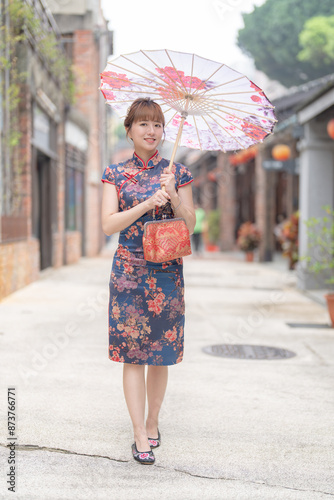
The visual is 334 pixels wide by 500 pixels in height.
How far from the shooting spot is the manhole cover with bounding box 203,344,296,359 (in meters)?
6.18

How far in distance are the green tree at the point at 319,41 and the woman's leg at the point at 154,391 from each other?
30.8 meters

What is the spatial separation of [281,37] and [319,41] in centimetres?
384

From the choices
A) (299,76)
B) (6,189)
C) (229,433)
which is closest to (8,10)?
(6,189)

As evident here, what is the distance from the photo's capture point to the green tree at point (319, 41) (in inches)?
1256

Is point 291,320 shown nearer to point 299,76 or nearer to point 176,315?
point 176,315

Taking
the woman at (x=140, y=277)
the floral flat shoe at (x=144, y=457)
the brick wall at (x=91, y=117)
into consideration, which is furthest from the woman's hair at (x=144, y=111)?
the brick wall at (x=91, y=117)

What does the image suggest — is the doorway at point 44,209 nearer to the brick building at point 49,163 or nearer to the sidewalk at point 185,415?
the brick building at point 49,163

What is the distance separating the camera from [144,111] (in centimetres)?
351

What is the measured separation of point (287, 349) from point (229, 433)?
2.72m

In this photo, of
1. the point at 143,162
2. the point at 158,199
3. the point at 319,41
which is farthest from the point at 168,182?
the point at 319,41

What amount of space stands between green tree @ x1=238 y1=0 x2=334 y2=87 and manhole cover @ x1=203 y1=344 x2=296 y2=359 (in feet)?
96.2

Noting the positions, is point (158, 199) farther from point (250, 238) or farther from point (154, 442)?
point (250, 238)

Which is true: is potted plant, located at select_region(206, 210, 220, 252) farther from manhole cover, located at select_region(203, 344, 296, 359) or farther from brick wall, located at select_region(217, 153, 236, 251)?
manhole cover, located at select_region(203, 344, 296, 359)
